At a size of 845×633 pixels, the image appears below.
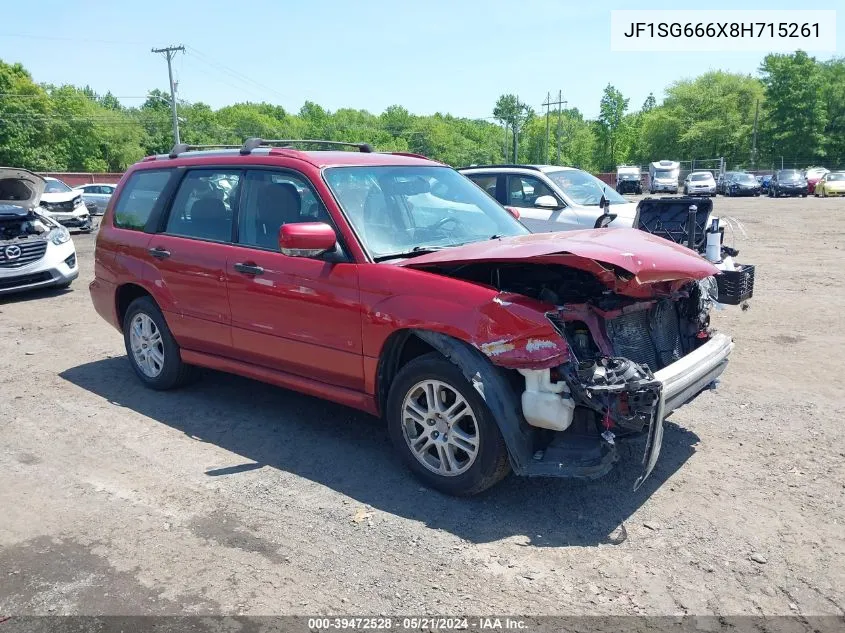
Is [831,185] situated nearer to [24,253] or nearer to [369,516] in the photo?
[24,253]

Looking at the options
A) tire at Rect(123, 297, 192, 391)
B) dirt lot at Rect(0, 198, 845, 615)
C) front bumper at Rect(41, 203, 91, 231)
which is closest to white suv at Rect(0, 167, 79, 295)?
dirt lot at Rect(0, 198, 845, 615)

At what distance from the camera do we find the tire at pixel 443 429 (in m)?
3.66

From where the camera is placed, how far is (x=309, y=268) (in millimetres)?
4402

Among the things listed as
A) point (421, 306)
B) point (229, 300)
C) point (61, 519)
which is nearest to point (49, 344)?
point (229, 300)

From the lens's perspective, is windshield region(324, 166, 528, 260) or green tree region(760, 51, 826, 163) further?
green tree region(760, 51, 826, 163)

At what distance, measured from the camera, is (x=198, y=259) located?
5.13m

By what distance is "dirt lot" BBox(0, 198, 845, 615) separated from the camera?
3.05 m

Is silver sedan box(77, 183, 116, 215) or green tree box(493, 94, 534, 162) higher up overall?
green tree box(493, 94, 534, 162)

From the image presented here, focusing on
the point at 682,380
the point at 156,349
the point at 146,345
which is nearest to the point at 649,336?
the point at 682,380

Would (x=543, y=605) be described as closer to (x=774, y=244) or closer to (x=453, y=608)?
(x=453, y=608)

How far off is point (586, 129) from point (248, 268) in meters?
125

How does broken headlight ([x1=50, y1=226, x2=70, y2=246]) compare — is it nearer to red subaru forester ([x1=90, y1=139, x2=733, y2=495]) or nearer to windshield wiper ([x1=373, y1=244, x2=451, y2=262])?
red subaru forester ([x1=90, y1=139, x2=733, y2=495])

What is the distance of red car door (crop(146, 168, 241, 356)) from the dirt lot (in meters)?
0.66

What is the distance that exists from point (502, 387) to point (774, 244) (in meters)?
13.9
